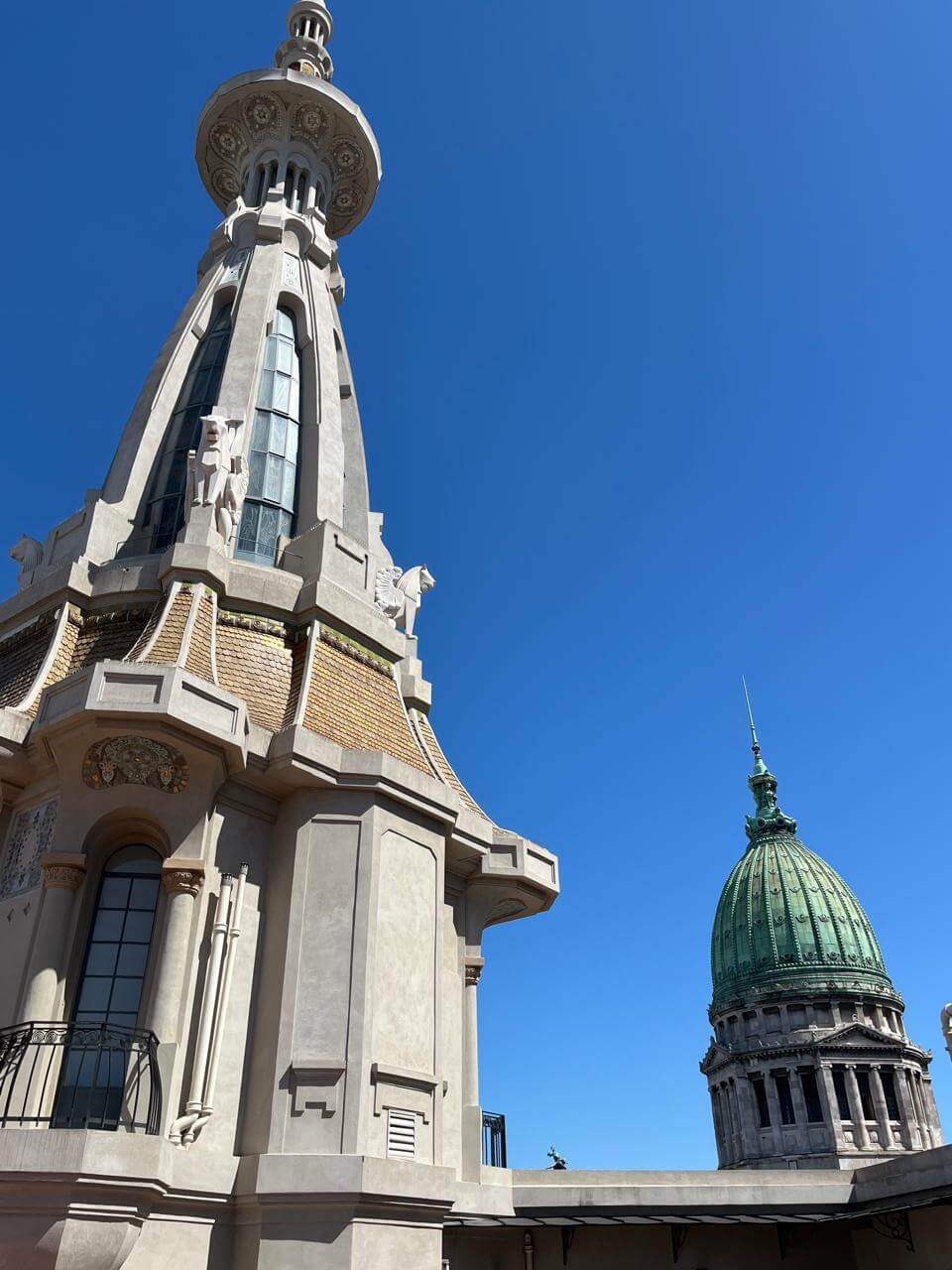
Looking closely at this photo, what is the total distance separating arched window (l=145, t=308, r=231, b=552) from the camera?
82.4 feet

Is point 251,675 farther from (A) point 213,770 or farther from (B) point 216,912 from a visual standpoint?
(B) point 216,912

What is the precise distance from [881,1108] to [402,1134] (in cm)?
9544

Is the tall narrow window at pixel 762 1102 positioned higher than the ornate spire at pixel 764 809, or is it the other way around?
the ornate spire at pixel 764 809

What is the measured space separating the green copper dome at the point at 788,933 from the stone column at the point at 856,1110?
8642mm

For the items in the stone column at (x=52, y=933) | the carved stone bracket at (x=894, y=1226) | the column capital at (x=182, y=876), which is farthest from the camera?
the carved stone bracket at (x=894, y=1226)

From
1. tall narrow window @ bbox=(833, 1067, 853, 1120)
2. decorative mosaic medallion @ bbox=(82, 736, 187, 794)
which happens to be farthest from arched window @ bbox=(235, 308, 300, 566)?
tall narrow window @ bbox=(833, 1067, 853, 1120)

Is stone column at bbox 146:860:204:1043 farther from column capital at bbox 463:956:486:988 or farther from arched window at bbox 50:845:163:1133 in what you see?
column capital at bbox 463:956:486:988

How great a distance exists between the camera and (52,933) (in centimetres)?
1652

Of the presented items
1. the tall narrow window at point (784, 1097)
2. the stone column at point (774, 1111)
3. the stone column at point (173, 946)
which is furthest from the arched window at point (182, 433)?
the tall narrow window at point (784, 1097)

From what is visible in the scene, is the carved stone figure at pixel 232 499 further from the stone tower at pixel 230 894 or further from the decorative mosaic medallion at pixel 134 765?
the decorative mosaic medallion at pixel 134 765

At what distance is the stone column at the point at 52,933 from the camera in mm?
15930

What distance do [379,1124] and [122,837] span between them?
22.0ft

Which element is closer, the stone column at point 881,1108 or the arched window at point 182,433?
the arched window at point 182,433

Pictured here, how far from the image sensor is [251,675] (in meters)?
20.1
